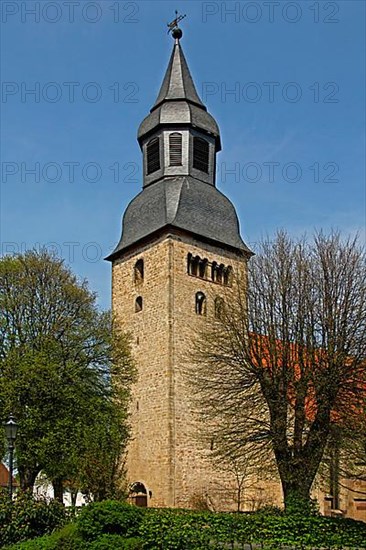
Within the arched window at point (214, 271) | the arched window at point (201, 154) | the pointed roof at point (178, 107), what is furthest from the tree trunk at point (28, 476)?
the pointed roof at point (178, 107)

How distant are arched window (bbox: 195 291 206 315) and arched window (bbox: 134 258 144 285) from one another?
3.19m

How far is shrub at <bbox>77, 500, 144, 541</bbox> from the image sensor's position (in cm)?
1362

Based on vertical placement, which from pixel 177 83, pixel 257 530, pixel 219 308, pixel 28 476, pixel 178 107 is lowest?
pixel 257 530

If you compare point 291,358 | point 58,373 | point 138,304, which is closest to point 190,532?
point 291,358

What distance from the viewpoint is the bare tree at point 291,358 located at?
66.4 feet

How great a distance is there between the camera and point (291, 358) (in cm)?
2159

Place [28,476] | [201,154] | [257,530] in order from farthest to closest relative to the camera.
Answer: [201,154] → [28,476] → [257,530]

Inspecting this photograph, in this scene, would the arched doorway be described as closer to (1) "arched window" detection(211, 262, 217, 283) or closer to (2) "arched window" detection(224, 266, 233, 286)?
(1) "arched window" detection(211, 262, 217, 283)

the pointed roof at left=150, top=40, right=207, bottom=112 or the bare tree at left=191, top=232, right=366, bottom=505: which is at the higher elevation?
the pointed roof at left=150, top=40, right=207, bottom=112

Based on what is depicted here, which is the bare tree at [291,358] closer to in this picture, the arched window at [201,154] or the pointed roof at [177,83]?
the arched window at [201,154]

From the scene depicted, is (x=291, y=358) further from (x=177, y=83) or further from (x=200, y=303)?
(x=177, y=83)

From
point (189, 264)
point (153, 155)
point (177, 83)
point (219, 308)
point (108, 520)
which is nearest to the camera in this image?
point (108, 520)

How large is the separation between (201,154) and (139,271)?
668 cm

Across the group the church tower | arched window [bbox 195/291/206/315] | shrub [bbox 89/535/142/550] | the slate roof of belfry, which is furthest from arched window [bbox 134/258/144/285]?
shrub [bbox 89/535/142/550]
